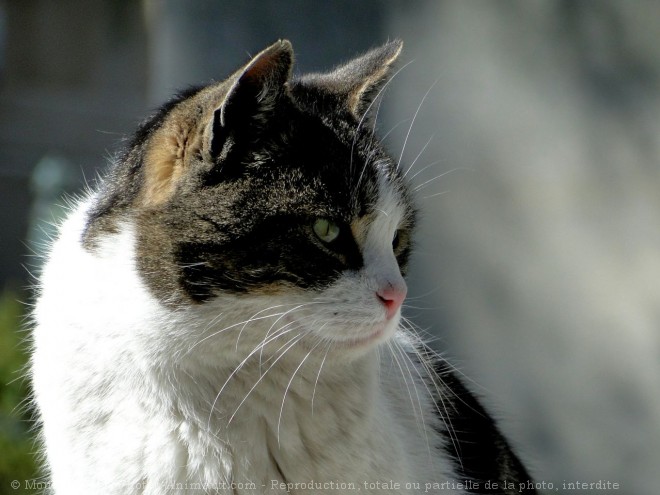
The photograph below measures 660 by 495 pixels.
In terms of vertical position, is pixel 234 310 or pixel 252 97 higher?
pixel 252 97

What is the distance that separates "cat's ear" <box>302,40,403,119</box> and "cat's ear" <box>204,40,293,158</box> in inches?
11.9

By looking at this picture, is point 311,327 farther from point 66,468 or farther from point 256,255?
point 66,468

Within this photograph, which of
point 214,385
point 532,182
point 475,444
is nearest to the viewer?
point 214,385

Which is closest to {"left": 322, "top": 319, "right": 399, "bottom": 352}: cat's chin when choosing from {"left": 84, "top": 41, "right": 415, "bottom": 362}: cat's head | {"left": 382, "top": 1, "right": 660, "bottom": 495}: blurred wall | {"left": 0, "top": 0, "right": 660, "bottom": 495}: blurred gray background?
{"left": 84, "top": 41, "right": 415, "bottom": 362}: cat's head

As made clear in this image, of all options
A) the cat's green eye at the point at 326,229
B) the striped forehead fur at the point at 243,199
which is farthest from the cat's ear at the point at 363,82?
the cat's green eye at the point at 326,229

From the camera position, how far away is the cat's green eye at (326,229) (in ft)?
5.42

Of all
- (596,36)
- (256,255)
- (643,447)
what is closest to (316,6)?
(596,36)

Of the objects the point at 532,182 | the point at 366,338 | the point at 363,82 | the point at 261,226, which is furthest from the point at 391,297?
the point at 532,182

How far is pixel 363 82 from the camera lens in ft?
6.49

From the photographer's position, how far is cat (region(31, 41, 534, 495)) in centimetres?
162

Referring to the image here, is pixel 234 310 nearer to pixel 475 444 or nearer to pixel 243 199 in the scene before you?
pixel 243 199

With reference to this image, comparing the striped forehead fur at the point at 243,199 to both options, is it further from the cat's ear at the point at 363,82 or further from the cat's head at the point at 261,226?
the cat's ear at the point at 363,82

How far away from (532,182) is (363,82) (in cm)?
208

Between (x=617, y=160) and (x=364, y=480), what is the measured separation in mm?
2414
